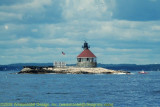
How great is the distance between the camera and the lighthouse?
13750 cm

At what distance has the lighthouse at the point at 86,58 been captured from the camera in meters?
138

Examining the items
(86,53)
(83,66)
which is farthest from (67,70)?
(86,53)

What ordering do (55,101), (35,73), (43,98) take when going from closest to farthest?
(55,101) < (43,98) < (35,73)

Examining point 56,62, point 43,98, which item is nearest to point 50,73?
point 56,62

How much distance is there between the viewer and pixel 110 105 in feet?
153

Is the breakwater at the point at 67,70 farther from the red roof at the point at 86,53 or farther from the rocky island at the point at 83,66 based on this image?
the red roof at the point at 86,53

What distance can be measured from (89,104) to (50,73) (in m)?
95.7

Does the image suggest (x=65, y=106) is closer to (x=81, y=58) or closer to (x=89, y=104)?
(x=89, y=104)

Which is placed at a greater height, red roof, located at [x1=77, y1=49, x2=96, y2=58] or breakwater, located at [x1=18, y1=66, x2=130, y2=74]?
red roof, located at [x1=77, y1=49, x2=96, y2=58]

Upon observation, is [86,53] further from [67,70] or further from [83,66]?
[67,70]

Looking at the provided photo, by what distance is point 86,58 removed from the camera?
137625 millimetres

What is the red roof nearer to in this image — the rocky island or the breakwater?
the rocky island

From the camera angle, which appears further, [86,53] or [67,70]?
[67,70]

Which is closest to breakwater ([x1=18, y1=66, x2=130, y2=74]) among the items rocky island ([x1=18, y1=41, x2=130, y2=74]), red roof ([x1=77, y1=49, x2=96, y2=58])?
rocky island ([x1=18, y1=41, x2=130, y2=74])
